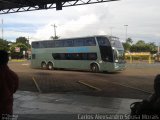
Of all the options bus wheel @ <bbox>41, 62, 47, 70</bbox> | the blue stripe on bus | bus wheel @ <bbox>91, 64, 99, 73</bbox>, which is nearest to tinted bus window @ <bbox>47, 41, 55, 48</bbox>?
bus wheel @ <bbox>41, 62, 47, 70</bbox>

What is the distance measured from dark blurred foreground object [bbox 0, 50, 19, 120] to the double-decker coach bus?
27.0 metres

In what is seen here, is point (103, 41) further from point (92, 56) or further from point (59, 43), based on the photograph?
point (59, 43)

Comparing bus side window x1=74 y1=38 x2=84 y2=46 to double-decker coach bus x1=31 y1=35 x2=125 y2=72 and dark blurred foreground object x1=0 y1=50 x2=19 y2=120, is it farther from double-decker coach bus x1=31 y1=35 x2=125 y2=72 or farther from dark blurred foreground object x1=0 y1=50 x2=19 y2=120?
dark blurred foreground object x1=0 y1=50 x2=19 y2=120

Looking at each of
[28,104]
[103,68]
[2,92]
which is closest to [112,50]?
[103,68]

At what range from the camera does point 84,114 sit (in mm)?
10266

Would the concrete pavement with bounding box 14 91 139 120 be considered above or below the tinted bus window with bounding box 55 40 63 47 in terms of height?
below

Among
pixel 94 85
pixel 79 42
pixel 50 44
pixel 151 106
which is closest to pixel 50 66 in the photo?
pixel 50 44

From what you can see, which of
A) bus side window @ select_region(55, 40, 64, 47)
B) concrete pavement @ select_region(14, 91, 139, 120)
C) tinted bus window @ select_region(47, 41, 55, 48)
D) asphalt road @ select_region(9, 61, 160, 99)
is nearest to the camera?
concrete pavement @ select_region(14, 91, 139, 120)

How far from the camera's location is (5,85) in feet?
16.8

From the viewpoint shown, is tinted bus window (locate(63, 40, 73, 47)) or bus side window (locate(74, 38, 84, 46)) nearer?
bus side window (locate(74, 38, 84, 46))

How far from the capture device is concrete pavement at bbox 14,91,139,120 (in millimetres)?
9983

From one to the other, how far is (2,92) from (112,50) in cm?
2730

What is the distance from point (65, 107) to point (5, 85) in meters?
6.54

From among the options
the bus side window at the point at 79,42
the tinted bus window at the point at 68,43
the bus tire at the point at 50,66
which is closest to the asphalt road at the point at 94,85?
the bus side window at the point at 79,42
